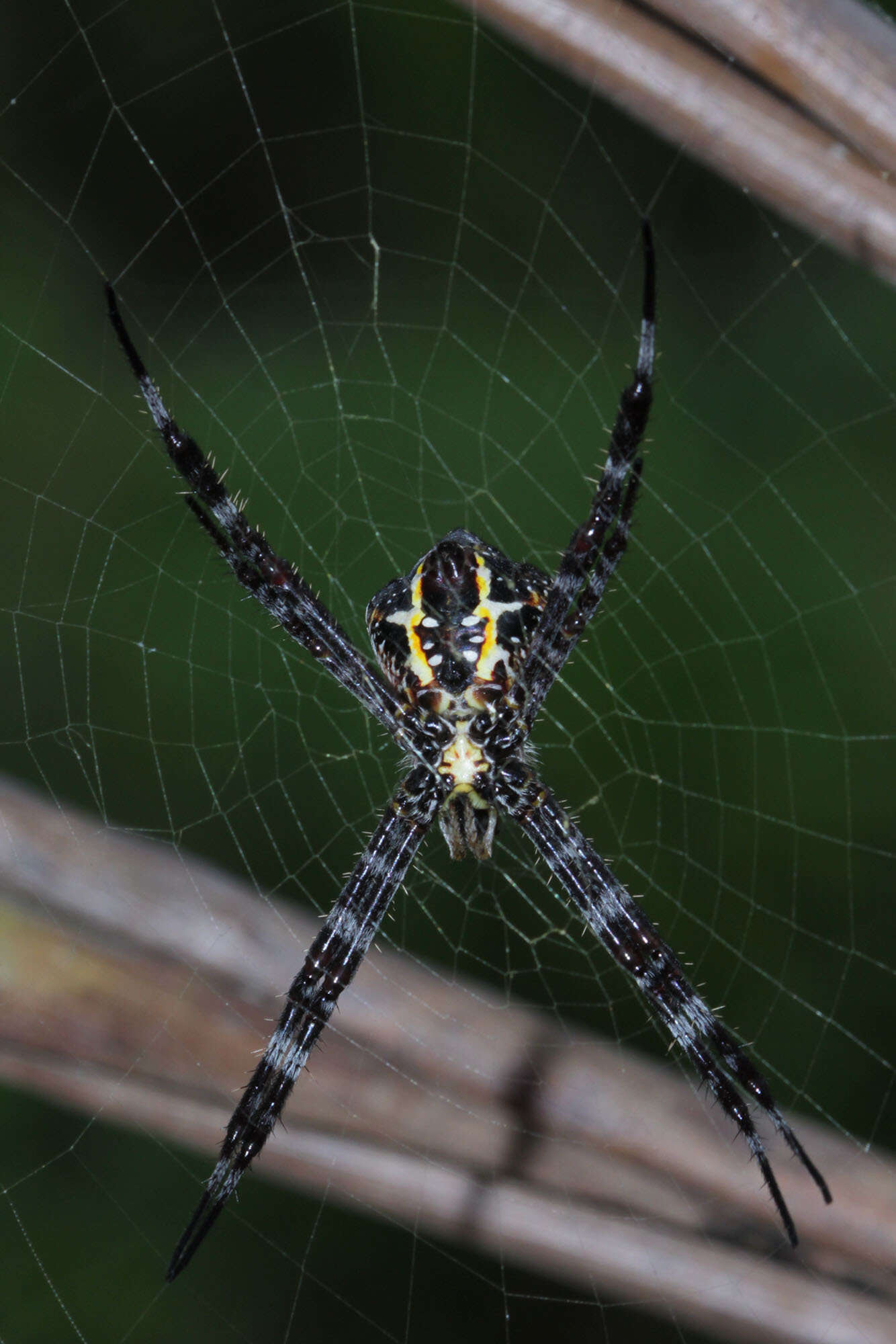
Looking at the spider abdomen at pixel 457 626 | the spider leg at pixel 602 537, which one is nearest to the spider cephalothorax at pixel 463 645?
the spider abdomen at pixel 457 626

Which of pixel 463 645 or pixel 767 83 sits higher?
pixel 767 83

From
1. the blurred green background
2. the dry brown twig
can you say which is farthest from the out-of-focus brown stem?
the blurred green background

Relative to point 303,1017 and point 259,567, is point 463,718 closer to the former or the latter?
point 259,567

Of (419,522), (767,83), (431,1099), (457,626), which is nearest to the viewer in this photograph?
(767,83)

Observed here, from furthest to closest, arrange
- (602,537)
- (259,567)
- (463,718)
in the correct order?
(463,718), (259,567), (602,537)

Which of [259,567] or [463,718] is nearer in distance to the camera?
[259,567]

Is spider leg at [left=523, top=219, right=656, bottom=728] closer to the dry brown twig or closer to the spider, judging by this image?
the spider

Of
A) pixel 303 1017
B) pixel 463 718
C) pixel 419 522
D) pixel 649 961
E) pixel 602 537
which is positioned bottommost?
pixel 303 1017

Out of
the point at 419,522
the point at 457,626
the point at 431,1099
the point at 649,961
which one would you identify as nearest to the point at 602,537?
the point at 457,626
